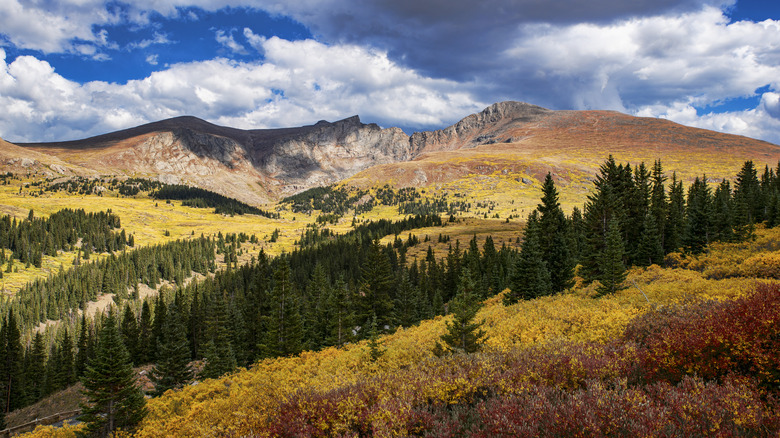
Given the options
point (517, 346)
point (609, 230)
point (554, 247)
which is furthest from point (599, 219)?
point (517, 346)

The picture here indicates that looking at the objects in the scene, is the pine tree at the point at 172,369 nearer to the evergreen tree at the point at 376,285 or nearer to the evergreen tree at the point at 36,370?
the evergreen tree at the point at 376,285

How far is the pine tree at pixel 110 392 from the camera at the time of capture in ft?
103

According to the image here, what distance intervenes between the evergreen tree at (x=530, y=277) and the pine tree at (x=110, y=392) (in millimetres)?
39722

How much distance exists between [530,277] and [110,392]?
44.3m

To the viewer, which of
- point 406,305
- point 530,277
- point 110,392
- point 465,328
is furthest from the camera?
point 406,305

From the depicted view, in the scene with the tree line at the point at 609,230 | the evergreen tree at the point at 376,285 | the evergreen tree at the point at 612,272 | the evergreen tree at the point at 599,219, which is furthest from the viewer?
the evergreen tree at the point at 376,285

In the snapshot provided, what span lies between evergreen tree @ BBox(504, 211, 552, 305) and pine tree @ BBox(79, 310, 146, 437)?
3972 centimetres

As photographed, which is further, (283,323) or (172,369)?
(172,369)

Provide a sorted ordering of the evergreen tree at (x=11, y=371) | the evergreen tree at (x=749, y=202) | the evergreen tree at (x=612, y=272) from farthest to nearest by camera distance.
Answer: the evergreen tree at (x=11, y=371)
the evergreen tree at (x=749, y=202)
the evergreen tree at (x=612, y=272)

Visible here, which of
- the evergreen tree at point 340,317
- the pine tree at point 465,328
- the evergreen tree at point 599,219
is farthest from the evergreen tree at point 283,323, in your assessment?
the evergreen tree at point 599,219

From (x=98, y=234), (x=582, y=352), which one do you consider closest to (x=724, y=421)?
(x=582, y=352)

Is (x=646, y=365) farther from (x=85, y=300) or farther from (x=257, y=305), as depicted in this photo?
(x=85, y=300)

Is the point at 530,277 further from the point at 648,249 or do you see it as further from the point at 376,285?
the point at 376,285

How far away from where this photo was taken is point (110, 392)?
3186cm
